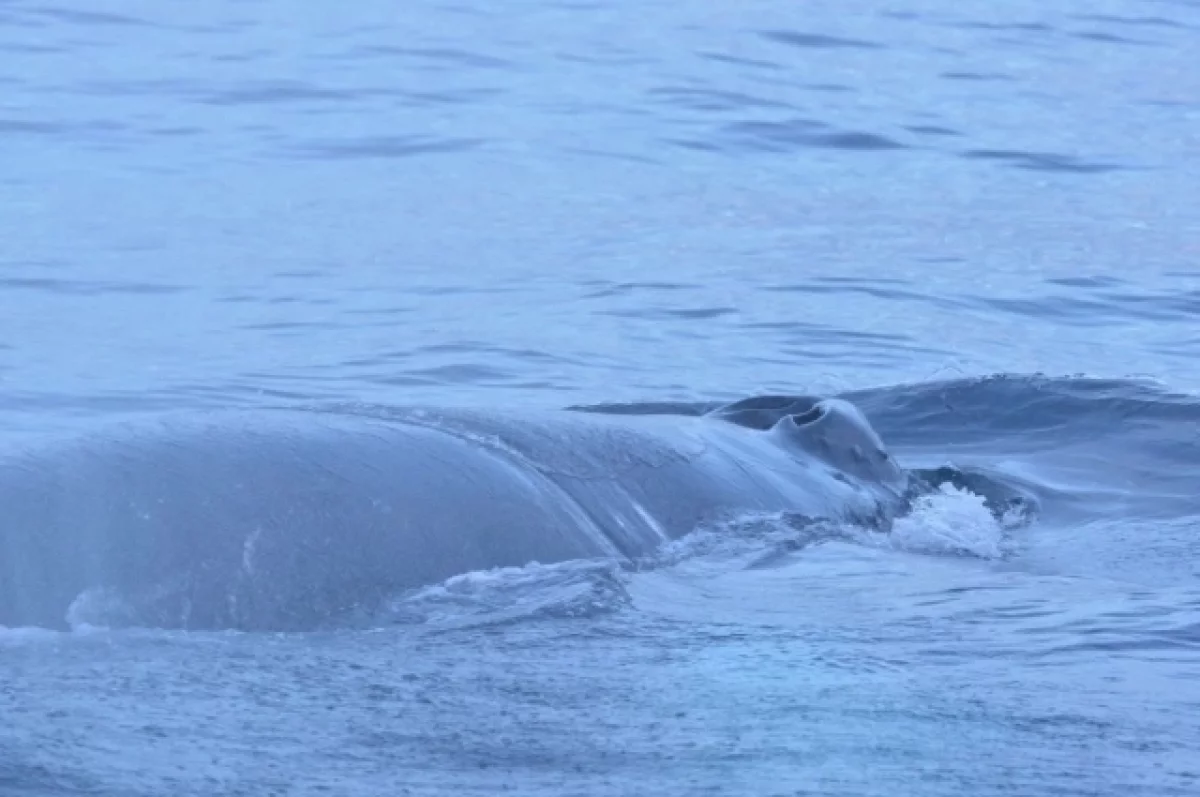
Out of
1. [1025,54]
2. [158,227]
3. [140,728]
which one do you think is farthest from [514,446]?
[1025,54]

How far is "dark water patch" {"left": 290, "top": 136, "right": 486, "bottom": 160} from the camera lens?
1773 cm

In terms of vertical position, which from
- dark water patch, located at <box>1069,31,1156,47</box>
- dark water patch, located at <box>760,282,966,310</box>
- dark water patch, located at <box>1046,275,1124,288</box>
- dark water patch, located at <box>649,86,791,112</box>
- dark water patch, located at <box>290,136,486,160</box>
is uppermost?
dark water patch, located at <box>1069,31,1156,47</box>

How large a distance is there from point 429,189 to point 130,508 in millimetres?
10865

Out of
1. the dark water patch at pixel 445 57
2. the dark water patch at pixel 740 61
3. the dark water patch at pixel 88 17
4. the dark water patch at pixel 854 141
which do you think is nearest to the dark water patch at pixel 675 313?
the dark water patch at pixel 854 141

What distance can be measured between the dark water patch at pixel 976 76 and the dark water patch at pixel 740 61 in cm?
204

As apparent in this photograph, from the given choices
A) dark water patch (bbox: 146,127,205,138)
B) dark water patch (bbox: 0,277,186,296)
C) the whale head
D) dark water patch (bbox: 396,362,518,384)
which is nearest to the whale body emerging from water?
the whale head

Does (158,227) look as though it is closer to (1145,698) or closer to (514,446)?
(514,446)

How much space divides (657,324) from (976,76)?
38.3 feet

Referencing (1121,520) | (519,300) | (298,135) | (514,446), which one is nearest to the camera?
(514,446)

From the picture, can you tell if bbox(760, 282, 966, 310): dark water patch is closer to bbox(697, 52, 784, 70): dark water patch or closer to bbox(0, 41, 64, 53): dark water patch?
bbox(697, 52, 784, 70): dark water patch

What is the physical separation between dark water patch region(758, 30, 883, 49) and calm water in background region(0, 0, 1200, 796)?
0.10 metres

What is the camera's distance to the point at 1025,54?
25.2m

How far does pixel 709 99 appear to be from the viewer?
68.4 ft

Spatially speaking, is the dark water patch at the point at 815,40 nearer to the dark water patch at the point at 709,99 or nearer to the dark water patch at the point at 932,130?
the dark water patch at the point at 709,99
